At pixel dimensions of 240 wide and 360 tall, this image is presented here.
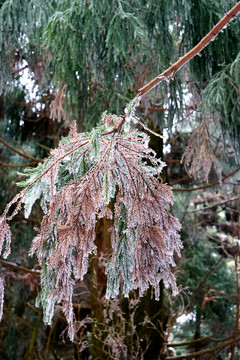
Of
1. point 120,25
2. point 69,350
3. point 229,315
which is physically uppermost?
point 120,25

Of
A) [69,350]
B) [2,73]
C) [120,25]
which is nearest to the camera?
[120,25]

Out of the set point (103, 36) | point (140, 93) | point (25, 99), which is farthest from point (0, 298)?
point (25, 99)

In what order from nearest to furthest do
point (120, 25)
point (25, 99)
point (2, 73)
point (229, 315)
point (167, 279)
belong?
point (167, 279)
point (120, 25)
point (2, 73)
point (25, 99)
point (229, 315)

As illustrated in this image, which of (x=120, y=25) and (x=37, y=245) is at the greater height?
(x=120, y=25)

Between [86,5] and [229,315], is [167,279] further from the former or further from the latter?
[229,315]

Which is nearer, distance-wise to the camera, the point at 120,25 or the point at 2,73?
Answer: the point at 120,25

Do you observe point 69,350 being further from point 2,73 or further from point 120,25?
point 120,25

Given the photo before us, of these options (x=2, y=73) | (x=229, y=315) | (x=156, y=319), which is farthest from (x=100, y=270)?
(x=229, y=315)
